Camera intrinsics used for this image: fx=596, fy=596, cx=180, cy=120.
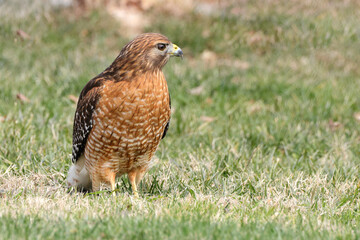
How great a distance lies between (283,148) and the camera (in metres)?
6.69

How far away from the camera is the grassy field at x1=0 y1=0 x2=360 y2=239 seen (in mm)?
4043

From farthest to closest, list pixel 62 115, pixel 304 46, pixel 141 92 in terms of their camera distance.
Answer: pixel 304 46
pixel 62 115
pixel 141 92

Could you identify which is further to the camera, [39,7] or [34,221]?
[39,7]

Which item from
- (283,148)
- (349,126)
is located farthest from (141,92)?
(349,126)

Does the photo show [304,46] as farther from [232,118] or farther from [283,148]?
[283,148]

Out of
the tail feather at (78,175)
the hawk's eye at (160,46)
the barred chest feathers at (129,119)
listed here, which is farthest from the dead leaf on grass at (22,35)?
the hawk's eye at (160,46)

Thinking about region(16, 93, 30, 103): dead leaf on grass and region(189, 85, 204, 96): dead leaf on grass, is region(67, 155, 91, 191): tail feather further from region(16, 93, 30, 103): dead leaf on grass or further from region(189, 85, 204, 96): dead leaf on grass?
region(189, 85, 204, 96): dead leaf on grass

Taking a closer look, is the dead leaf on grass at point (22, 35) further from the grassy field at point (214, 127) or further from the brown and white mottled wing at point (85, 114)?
the brown and white mottled wing at point (85, 114)

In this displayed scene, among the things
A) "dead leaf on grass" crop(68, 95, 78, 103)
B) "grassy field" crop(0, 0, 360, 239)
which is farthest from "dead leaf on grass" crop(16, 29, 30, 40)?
"dead leaf on grass" crop(68, 95, 78, 103)

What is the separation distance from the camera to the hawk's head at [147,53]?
4766 millimetres

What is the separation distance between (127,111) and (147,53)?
524 millimetres

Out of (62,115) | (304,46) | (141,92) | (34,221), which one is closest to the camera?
(34,221)

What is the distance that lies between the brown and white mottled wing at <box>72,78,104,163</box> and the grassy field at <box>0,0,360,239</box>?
400 millimetres

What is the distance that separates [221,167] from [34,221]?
2354mm
